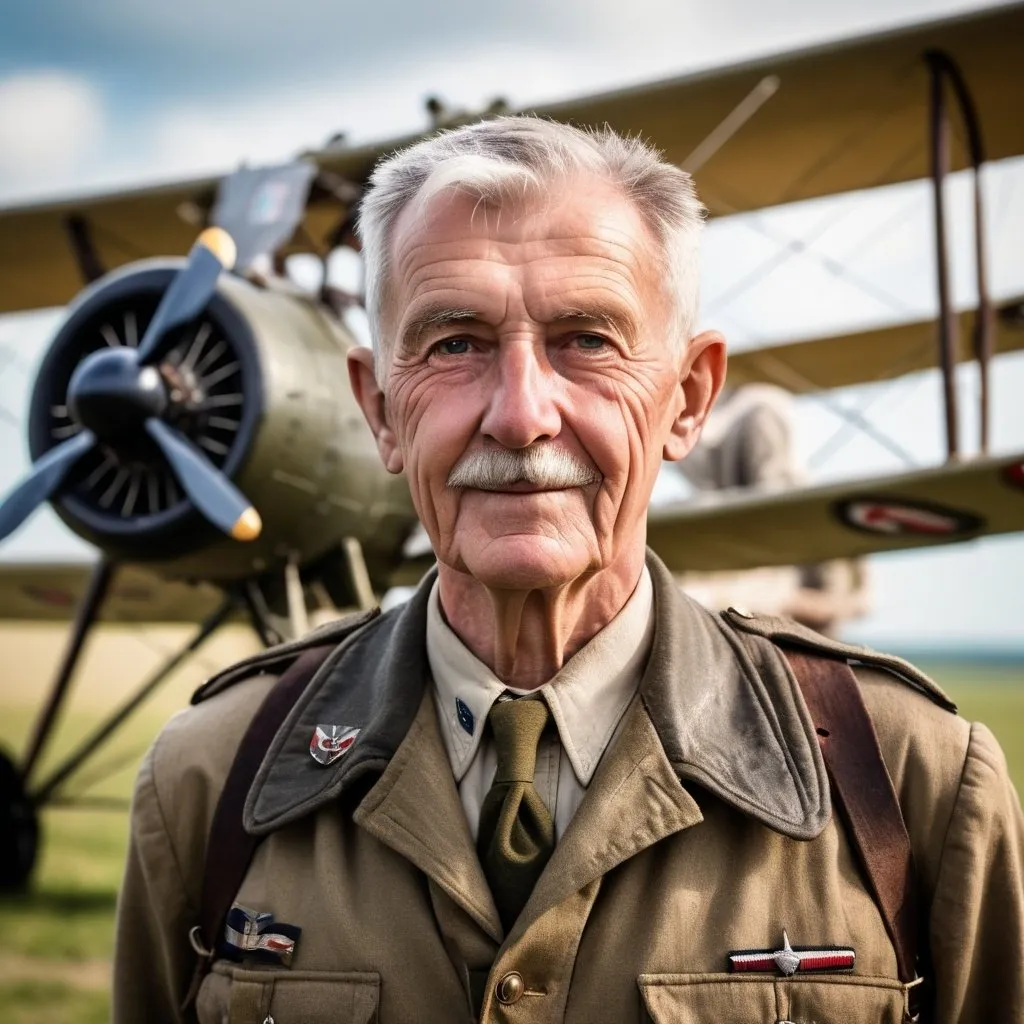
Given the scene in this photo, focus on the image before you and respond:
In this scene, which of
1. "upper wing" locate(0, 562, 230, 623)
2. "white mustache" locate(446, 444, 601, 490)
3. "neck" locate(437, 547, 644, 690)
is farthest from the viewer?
"upper wing" locate(0, 562, 230, 623)

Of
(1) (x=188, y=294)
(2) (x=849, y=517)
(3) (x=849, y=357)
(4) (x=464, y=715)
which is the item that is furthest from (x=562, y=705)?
(3) (x=849, y=357)

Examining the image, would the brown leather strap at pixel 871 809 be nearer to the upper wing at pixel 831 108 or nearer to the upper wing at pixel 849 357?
the upper wing at pixel 831 108

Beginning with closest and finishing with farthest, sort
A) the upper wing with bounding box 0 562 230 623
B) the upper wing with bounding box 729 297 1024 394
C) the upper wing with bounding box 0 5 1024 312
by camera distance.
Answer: the upper wing with bounding box 0 5 1024 312
the upper wing with bounding box 0 562 230 623
the upper wing with bounding box 729 297 1024 394

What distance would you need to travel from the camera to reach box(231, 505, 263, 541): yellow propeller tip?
421cm

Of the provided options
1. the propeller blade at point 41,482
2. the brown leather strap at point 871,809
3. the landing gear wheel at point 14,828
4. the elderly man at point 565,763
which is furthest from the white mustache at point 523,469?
the landing gear wheel at point 14,828

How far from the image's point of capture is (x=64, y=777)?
20.9ft

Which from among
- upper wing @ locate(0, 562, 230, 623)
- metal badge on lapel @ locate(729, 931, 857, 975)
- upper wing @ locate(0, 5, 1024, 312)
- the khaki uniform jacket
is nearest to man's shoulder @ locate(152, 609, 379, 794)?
the khaki uniform jacket

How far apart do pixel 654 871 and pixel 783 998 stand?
213 mm

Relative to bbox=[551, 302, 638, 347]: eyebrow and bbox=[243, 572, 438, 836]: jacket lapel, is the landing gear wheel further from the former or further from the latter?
bbox=[551, 302, 638, 347]: eyebrow

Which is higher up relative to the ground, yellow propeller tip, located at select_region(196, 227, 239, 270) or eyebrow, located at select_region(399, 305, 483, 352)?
yellow propeller tip, located at select_region(196, 227, 239, 270)

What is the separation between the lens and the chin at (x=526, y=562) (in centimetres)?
150

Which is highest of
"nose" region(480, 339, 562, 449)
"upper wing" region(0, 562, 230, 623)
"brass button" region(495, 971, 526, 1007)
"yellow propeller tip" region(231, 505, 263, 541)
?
"nose" region(480, 339, 562, 449)

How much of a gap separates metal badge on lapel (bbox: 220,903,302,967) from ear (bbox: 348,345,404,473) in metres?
0.65

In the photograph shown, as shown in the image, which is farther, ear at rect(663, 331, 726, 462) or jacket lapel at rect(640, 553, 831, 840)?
ear at rect(663, 331, 726, 462)
